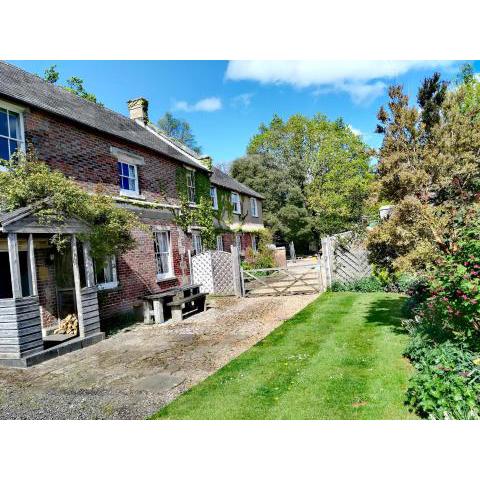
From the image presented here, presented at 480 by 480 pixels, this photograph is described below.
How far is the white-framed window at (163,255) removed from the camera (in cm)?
1565

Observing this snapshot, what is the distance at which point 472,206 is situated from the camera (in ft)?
19.4

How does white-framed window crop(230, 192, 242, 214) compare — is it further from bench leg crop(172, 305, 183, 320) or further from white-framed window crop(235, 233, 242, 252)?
bench leg crop(172, 305, 183, 320)

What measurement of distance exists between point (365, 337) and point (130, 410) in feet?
16.1

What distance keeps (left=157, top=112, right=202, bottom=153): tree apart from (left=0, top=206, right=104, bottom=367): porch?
568 inches

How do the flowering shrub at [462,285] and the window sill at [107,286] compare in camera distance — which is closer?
the flowering shrub at [462,285]

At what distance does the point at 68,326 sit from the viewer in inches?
404

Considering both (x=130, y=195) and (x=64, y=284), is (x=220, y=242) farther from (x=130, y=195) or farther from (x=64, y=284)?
(x=64, y=284)

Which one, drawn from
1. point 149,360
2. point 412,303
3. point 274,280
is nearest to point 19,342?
point 149,360

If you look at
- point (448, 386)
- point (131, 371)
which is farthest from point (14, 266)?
point (448, 386)

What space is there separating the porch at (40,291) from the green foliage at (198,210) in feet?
22.9

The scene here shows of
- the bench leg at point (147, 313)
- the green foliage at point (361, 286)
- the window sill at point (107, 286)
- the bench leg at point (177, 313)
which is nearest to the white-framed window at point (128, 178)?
the window sill at point (107, 286)

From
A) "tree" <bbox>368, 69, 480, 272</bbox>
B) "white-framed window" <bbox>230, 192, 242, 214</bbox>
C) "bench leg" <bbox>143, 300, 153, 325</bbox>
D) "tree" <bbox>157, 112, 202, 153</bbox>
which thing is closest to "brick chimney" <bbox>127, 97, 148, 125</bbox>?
"tree" <bbox>157, 112, 202, 153</bbox>

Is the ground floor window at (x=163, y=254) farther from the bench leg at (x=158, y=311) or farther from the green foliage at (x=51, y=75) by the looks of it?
the green foliage at (x=51, y=75)

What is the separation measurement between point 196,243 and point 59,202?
10.3m
